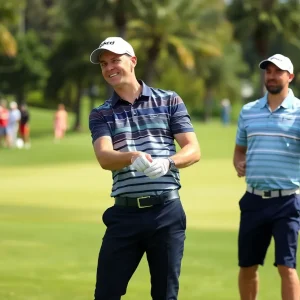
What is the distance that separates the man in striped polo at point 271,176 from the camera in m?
7.03

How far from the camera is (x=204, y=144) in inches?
1612

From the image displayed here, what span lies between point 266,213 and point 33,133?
148ft

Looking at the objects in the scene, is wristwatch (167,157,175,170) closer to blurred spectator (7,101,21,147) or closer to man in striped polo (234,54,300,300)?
man in striped polo (234,54,300,300)

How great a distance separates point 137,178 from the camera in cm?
545

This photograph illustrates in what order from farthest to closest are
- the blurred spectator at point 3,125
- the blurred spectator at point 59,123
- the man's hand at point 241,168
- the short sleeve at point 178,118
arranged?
the blurred spectator at point 59,123 → the blurred spectator at point 3,125 → the man's hand at point 241,168 → the short sleeve at point 178,118

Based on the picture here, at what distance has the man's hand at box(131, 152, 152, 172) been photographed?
16.6ft

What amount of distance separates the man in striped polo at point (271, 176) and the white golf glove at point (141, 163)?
2144mm

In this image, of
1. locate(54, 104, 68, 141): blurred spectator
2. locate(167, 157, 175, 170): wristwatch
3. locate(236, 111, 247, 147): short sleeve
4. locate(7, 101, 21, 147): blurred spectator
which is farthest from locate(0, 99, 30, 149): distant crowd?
locate(167, 157, 175, 170): wristwatch

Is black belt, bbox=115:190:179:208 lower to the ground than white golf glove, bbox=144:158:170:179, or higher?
lower

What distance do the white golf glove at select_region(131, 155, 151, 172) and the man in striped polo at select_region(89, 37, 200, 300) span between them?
0.97ft

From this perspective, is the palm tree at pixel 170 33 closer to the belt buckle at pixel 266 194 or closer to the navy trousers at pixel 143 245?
the belt buckle at pixel 266 194

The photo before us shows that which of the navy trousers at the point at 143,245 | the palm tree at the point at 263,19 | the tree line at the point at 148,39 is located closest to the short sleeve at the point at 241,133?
the navy trousers at the point at 143,245

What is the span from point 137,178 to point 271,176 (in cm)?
191

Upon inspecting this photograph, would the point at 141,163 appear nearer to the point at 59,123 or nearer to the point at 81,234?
the point at 81,234
